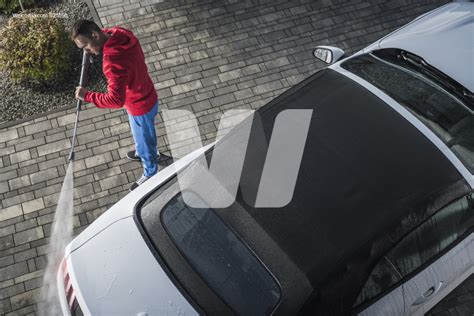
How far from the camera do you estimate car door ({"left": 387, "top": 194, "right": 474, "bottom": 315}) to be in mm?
3977

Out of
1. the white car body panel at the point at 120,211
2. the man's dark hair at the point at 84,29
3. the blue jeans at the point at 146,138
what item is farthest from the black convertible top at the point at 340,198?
the man's dark hair at the point at 84,29

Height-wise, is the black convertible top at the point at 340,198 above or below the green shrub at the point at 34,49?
below

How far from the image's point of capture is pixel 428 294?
166 inches

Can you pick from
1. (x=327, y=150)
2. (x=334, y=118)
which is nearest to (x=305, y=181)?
(x=327, y=150)

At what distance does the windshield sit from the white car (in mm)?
16

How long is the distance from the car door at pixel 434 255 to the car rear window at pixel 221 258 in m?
0.92

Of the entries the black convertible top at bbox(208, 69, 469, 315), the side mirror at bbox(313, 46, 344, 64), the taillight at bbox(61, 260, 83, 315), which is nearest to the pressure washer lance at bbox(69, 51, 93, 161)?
the black convertible top at bbox(208, 69, 469, 315)

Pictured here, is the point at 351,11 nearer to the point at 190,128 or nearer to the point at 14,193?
the point at 190,128

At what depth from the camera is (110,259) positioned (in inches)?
155

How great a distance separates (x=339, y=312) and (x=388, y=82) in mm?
2052

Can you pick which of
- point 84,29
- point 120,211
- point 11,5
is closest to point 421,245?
point 120,211

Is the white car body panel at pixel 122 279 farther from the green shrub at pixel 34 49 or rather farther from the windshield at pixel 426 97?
the green shrub at pixel 34 49

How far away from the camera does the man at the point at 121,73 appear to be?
15.8ft

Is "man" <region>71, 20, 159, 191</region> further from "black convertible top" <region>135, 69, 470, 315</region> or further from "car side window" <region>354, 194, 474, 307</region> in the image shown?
"car side window" <region>354, 194, 474, 307</region>
